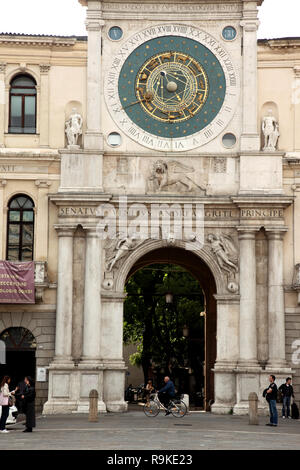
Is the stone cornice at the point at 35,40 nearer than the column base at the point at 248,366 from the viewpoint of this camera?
No

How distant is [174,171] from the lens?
4266 centimetres

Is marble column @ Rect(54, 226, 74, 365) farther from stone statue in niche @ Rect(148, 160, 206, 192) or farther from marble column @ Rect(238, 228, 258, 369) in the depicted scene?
marble column @ Rect(238, 228, 258, 369)

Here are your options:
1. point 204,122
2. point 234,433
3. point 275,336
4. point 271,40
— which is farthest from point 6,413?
point 271,40

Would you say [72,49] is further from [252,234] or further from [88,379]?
[88,379]

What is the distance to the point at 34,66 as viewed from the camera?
4347 cm

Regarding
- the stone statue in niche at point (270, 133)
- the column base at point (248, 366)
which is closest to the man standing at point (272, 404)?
the column base at point (248, 366)

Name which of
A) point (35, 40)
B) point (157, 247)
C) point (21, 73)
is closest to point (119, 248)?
point (157, 247)

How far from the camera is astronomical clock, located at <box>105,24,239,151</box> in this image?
43094mm

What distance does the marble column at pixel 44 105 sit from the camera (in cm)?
4322

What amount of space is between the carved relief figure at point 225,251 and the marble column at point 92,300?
4.86 m

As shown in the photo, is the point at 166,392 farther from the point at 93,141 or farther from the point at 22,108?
the point at 22,108

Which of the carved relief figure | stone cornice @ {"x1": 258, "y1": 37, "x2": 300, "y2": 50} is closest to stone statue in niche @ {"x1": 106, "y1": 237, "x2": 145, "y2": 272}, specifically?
the carved relief figure

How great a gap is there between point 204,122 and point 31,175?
7.83m

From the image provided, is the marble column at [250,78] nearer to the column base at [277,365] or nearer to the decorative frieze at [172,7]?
the decorative frieze at [172,7]
